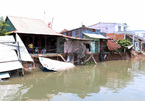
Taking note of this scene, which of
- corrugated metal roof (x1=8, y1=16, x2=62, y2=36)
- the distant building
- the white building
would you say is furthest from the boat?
the white building

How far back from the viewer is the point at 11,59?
8.80m

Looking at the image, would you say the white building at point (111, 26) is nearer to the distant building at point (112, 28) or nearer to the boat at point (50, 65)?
the distant building at point (112, 28)

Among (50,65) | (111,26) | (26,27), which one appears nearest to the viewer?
(50,65)

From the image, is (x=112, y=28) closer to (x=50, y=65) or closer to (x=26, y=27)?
(x=26, y=27)

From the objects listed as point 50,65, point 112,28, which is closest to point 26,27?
point 50,65

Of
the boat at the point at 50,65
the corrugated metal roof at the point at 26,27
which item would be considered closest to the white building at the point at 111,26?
the corrugated metal roof at the point at 26,27

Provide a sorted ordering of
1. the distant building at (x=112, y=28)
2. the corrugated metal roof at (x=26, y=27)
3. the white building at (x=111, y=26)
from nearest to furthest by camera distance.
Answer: the corrugated metal roof at (x=26, y=27) → the distant building at (x=112, y=28) → the white building at (x=111, y=26)

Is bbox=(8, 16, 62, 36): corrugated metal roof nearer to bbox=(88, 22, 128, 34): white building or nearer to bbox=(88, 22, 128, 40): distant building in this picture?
bbox=(88, 22, 128, 40): distant building

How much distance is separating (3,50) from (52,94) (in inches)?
203

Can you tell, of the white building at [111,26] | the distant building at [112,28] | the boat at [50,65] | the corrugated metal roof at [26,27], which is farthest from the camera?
the white building at [111,26]

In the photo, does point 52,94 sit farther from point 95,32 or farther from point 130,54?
point 130,54

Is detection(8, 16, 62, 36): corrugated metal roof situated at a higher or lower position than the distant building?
lower

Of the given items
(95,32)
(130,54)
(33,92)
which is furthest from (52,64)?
(130,54)

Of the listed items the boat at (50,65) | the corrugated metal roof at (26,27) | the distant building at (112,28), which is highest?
the distant building at (112,28)
